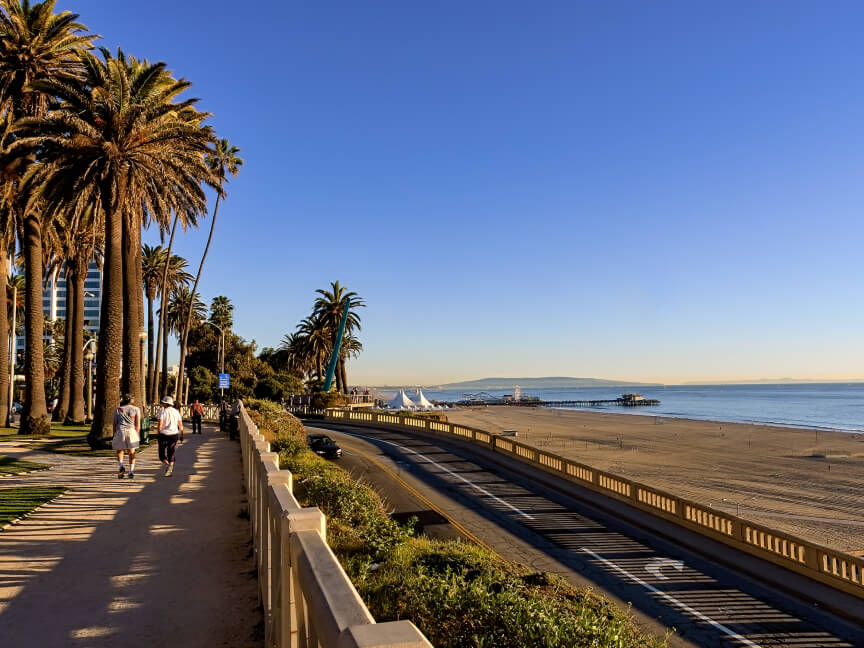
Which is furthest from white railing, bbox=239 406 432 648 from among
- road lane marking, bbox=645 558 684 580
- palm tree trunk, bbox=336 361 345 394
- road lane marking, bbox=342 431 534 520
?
palm tree trunk, bbox=336 361 345 394

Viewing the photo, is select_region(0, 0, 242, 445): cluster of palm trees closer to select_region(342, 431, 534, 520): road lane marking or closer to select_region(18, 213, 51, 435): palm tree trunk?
select_region(18, 213, 51, 435): palm tree trunk

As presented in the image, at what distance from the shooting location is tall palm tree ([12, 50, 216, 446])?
76.0ft

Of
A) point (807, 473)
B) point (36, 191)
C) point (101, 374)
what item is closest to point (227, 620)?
point (101, 374)

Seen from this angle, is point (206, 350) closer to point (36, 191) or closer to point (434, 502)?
point (36, 191)

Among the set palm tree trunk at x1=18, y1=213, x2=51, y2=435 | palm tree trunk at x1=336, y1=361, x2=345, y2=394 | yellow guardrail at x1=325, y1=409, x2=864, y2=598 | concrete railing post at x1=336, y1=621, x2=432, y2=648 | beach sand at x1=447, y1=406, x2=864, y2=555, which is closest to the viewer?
concrete railing post at x1=336, y1=621, x2=432, y2=648

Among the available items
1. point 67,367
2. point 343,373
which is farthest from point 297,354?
point 67,367

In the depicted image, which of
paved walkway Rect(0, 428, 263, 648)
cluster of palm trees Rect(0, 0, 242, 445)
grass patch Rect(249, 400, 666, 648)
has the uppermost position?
cluster of palm trees Rect(0, 0, 242, 445)

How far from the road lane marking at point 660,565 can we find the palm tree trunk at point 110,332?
20.0m

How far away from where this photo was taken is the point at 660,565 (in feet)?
48.9

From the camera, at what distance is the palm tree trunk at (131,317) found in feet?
84.7

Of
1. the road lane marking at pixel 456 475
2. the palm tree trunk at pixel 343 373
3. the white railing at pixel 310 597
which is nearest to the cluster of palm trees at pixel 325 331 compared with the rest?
the palm tree trunk at pixel 343 373

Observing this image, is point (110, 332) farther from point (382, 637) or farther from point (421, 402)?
point (421, 402)

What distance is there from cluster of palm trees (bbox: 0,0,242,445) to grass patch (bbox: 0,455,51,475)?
184 inches

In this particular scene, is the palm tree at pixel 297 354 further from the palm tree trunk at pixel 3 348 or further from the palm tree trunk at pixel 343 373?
the palm tree trunk at pixel 3 348
